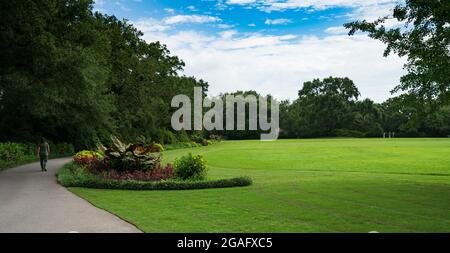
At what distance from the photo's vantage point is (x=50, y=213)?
9.96 m

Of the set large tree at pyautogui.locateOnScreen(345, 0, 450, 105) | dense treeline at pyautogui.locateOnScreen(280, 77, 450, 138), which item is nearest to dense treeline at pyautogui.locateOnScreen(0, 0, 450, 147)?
large tree at pyautogui.locateOnScreen(345, 0, 450, 105)

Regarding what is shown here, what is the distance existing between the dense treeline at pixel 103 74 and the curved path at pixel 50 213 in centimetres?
832

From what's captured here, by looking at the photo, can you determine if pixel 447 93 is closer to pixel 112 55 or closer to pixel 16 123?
pixel 16 123

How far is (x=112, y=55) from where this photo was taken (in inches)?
1921

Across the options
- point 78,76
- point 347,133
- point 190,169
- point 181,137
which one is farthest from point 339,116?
point 190,169

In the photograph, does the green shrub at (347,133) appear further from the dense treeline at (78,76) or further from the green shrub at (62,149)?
the green shrub at (62,149)

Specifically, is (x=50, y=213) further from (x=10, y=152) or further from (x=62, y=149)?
(x=62, y=149)

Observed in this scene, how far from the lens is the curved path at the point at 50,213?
823cm

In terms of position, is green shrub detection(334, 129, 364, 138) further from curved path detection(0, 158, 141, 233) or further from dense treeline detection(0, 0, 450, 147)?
curved path detection(0, 158, 141, 233)

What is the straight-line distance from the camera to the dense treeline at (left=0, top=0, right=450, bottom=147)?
13.5 metres

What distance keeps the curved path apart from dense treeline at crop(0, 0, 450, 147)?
8.32 m

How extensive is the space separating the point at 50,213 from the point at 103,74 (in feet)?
86.4

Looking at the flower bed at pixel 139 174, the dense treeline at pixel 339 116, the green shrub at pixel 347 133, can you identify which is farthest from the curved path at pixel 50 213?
the green shrub at pixel 347 133

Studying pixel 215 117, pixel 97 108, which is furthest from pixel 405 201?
pixel 215 117
